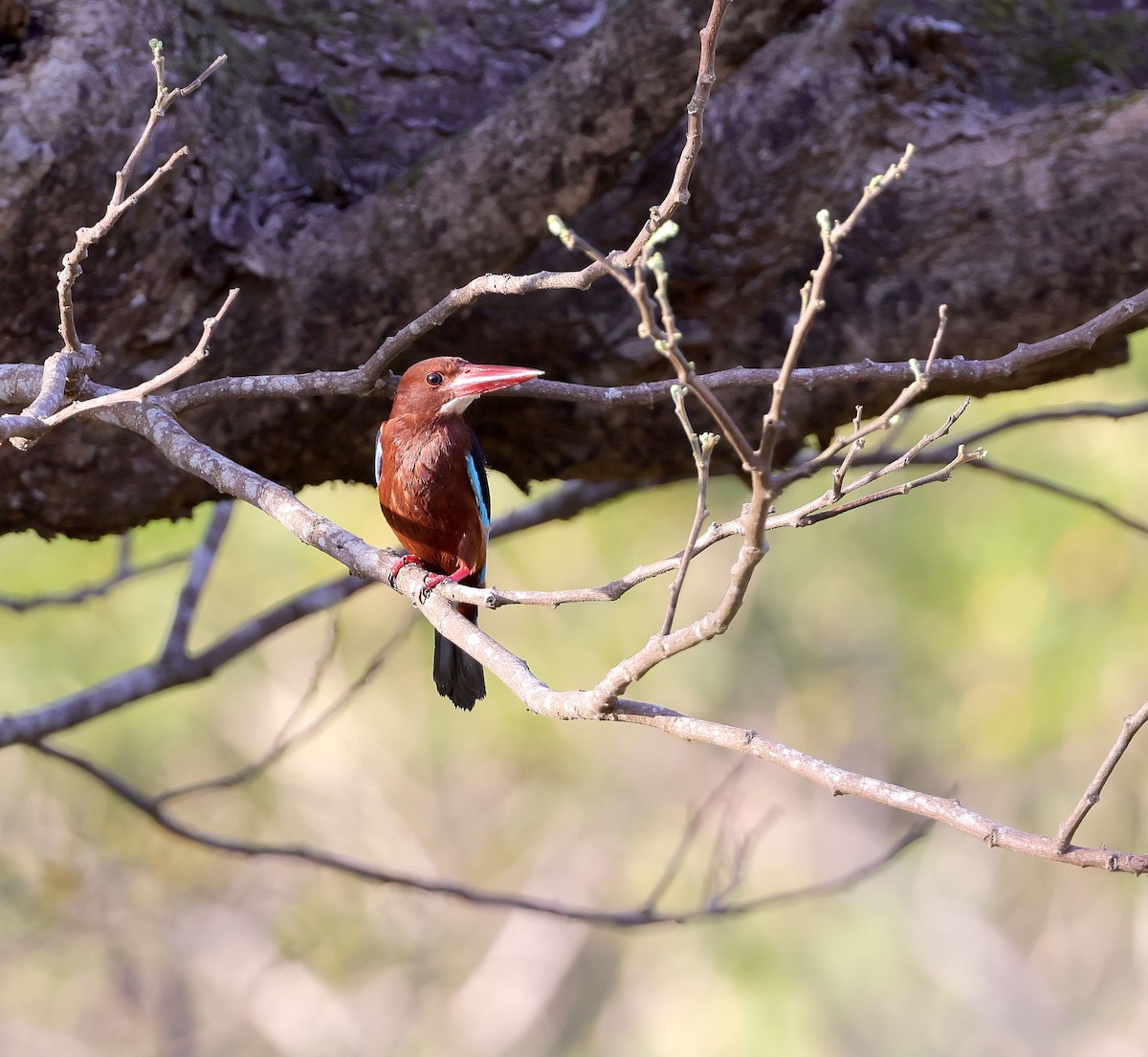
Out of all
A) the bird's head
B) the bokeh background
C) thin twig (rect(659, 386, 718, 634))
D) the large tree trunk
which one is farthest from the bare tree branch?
the bokeh background

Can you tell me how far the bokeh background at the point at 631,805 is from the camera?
34.8ft

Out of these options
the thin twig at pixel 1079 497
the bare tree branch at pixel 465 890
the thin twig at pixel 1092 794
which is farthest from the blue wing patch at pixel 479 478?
the thin twig at pixel 1092 794

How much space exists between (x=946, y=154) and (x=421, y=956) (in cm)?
1174

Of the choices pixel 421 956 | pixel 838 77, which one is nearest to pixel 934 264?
pixel 838 77

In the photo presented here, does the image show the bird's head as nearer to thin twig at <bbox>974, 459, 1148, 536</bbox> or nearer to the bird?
the bird

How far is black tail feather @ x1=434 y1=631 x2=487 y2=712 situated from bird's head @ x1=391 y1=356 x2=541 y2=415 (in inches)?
24.1

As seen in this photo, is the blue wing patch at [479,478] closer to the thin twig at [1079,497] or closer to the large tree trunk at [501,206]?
the large tree trunk at [501,206]

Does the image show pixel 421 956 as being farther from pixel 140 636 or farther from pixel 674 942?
pixel 140 636

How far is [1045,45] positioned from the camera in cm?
321

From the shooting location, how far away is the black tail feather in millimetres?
3090

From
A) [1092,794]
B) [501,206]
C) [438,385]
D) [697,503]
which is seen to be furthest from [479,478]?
[1092,794]

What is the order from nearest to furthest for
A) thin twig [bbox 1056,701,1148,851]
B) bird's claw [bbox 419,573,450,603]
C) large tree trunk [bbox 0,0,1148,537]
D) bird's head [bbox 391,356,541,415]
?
thin twig [bbox 1056,701,1148,851]
bird's claw [bbox 419,573,450,603]
large tree trunk [bbox 0,0,1148,537]
bird's head [bbox 391,356,541,415]

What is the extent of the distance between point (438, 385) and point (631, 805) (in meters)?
13.4

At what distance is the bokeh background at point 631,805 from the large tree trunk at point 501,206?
660 cm
